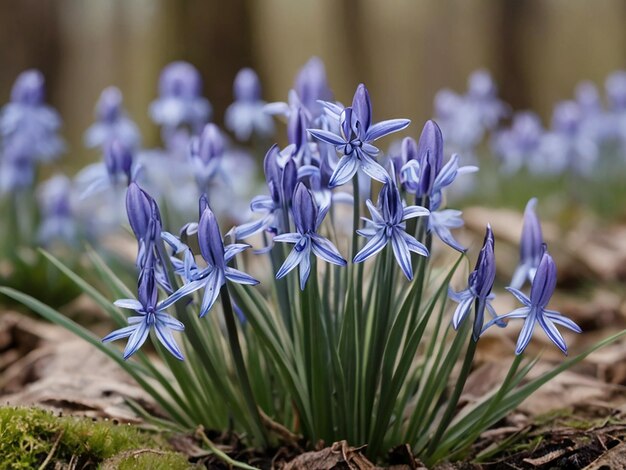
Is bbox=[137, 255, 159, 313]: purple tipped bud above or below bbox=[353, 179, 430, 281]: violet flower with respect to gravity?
below

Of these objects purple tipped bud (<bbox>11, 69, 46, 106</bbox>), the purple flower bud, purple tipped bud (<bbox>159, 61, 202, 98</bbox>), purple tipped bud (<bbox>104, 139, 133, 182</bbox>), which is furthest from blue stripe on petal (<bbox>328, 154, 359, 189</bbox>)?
the purple flower bud

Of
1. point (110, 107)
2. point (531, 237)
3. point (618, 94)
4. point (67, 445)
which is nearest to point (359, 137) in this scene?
point (531, 237)

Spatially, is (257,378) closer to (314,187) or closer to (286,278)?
(286,278)

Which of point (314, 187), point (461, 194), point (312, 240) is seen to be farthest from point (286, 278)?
point (461, 194)

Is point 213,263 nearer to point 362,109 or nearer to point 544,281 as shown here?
point 362,109

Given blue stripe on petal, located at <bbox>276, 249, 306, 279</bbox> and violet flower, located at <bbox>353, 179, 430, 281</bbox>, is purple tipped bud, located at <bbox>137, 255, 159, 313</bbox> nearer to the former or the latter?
blue stripe on petal, located at <bbox>276, 249, 306, 279</bbox>

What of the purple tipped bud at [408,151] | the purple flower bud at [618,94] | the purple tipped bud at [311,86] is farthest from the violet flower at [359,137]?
the purple flower bud at [618,94]
